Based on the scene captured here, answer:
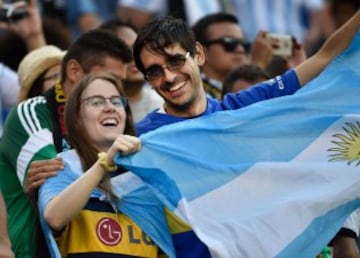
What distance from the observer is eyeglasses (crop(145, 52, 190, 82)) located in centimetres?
744

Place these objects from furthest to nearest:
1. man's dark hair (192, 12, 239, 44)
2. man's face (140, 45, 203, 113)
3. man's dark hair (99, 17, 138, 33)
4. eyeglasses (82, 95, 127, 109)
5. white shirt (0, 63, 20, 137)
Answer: man's dark hair (192, 12, 239, 44), white shirt (0, 63, 20, 137), man's dark hair (99, 17, 138, 33), eyeglasses (82, 95, 127, 109), man's face (140, 45, 203, 113)

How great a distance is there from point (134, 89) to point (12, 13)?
1.48m

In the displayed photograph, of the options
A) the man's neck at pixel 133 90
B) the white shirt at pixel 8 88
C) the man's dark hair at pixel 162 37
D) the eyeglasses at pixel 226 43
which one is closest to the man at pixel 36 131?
the man's neck at pixel 133 90

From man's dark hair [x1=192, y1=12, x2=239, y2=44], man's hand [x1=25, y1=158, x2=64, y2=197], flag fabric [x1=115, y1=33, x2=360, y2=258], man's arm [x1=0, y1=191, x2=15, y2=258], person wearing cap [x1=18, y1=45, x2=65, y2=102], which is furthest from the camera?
man's dark hair [x1=192, y1=12, x2=239, y2=44]

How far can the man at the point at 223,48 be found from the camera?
1019cm

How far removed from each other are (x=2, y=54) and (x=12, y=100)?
59 centimetres

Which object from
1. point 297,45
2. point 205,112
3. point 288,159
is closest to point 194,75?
point 205,112

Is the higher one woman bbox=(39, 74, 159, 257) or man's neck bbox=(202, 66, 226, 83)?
woman bbox=(39, 74, 159, 257)

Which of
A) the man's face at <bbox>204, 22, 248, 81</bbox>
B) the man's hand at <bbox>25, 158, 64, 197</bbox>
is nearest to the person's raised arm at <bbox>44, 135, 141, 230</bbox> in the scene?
the man's hand at <bbox>25, 158, 64, 197</bbox>

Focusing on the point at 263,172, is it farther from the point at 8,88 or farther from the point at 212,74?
the point at 8,88

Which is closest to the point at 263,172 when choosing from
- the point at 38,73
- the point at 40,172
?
the point at 40,172

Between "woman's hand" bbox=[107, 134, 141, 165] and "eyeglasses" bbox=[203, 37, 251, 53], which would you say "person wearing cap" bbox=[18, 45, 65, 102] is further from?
"woman's hand" bbox=[107, 134, 141, 165]

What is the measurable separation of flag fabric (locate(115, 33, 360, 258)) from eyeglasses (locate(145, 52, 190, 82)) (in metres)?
0.35

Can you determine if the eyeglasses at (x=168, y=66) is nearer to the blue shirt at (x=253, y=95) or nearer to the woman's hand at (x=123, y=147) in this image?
the blue shirt at (x=253, y=95)
